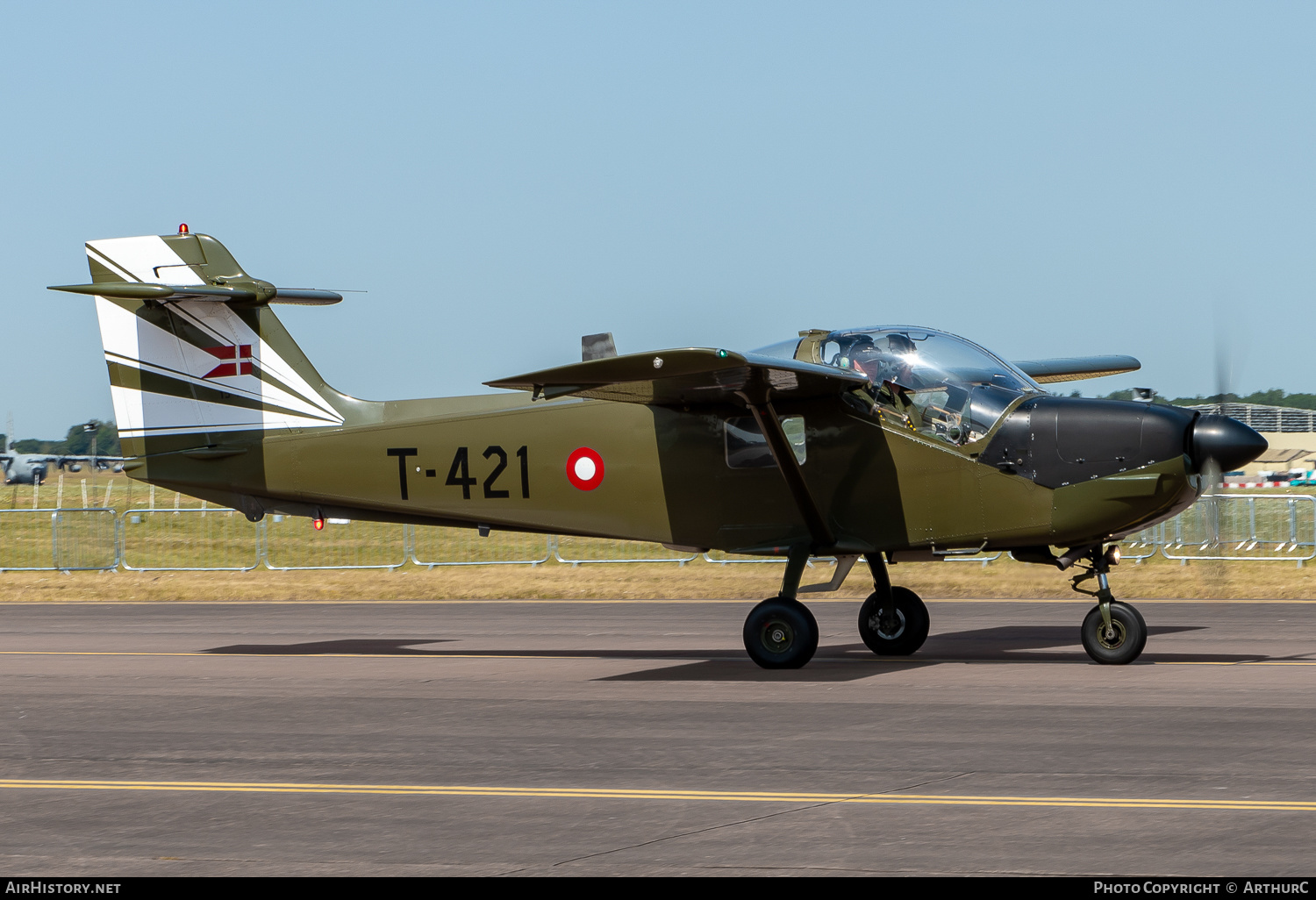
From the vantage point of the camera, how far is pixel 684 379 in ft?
40.3

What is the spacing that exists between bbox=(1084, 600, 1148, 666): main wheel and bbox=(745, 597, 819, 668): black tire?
8.00 feet

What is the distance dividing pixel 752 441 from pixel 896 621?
238cm

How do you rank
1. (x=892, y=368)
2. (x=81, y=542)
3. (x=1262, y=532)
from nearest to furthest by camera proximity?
1. (x=892, y=368)
2. (x=1262, y=532)
3. (x=81, y=542)

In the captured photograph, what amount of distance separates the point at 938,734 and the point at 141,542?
2245 cm

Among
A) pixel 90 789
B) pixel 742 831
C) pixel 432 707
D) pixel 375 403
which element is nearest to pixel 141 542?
pixel 375 403

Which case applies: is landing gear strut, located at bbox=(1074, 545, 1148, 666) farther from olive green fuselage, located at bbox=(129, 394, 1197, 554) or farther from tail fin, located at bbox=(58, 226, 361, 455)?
tail fin, located at bbox=(58, 226, 361, 455)

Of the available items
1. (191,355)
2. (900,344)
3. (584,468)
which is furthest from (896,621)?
(191,355)

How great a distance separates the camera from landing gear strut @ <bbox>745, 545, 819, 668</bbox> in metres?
13.0

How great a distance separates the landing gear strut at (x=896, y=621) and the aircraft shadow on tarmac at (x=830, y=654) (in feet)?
0.49

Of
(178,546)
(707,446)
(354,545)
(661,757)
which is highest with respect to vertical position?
(707,446)

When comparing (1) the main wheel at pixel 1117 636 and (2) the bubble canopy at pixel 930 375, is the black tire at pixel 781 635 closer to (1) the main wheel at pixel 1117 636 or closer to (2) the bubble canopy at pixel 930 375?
(2) the bubble canopy at pixel 930 375

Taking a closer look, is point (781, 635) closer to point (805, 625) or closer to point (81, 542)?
point (805, 625)

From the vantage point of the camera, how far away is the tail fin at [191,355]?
1543 cm

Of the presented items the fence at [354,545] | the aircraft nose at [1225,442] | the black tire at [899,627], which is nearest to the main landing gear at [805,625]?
the black tire at [899,627]
